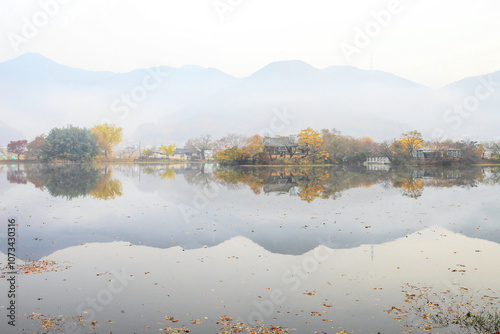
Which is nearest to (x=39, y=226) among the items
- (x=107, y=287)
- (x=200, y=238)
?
(x=200, y=238)

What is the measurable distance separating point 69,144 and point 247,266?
96627 mm

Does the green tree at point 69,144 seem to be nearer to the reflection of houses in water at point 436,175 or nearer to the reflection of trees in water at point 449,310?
the reflection of houses in water at point 436,175

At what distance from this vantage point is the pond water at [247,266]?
8.05 meters

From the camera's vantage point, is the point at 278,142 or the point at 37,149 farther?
the point at 37,149

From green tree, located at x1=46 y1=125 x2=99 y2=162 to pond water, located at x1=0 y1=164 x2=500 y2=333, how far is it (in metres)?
80.7

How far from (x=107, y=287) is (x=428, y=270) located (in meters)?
9.22

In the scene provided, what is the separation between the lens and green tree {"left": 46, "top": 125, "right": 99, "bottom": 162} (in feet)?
312

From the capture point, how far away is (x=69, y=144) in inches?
3750

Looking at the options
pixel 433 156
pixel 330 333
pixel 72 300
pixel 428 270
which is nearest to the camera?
pixel 330 333

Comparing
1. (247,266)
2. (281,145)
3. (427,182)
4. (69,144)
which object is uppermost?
(69,144)

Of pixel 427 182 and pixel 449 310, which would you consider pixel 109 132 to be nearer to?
pixel 427 182

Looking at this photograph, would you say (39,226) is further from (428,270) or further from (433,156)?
(433,156)

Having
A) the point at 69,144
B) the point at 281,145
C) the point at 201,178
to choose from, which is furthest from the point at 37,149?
the point at 201,178

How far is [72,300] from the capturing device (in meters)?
8.82
